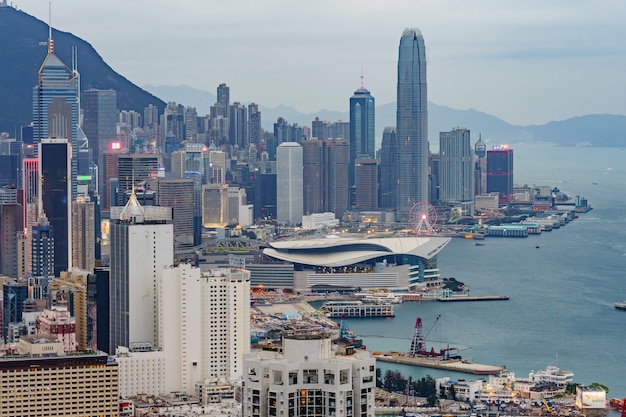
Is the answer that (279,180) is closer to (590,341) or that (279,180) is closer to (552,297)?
(552,297)

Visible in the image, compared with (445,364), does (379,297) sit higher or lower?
higher

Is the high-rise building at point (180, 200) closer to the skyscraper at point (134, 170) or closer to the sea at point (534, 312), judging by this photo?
the skyscraper at point (134, 170)

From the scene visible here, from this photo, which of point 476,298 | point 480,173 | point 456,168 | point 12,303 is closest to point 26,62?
point 456,168

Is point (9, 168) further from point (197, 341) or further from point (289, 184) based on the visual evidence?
point (197, 341)

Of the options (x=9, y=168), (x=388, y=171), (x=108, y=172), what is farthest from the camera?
(x=388, y=171)

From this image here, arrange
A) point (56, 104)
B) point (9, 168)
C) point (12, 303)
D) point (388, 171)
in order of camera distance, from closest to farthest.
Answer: point (12, 303)
point (9, 168)
point (56, 104)
point (388, 171)

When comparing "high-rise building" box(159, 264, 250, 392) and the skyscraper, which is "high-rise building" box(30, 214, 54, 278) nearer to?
the skyscraper
